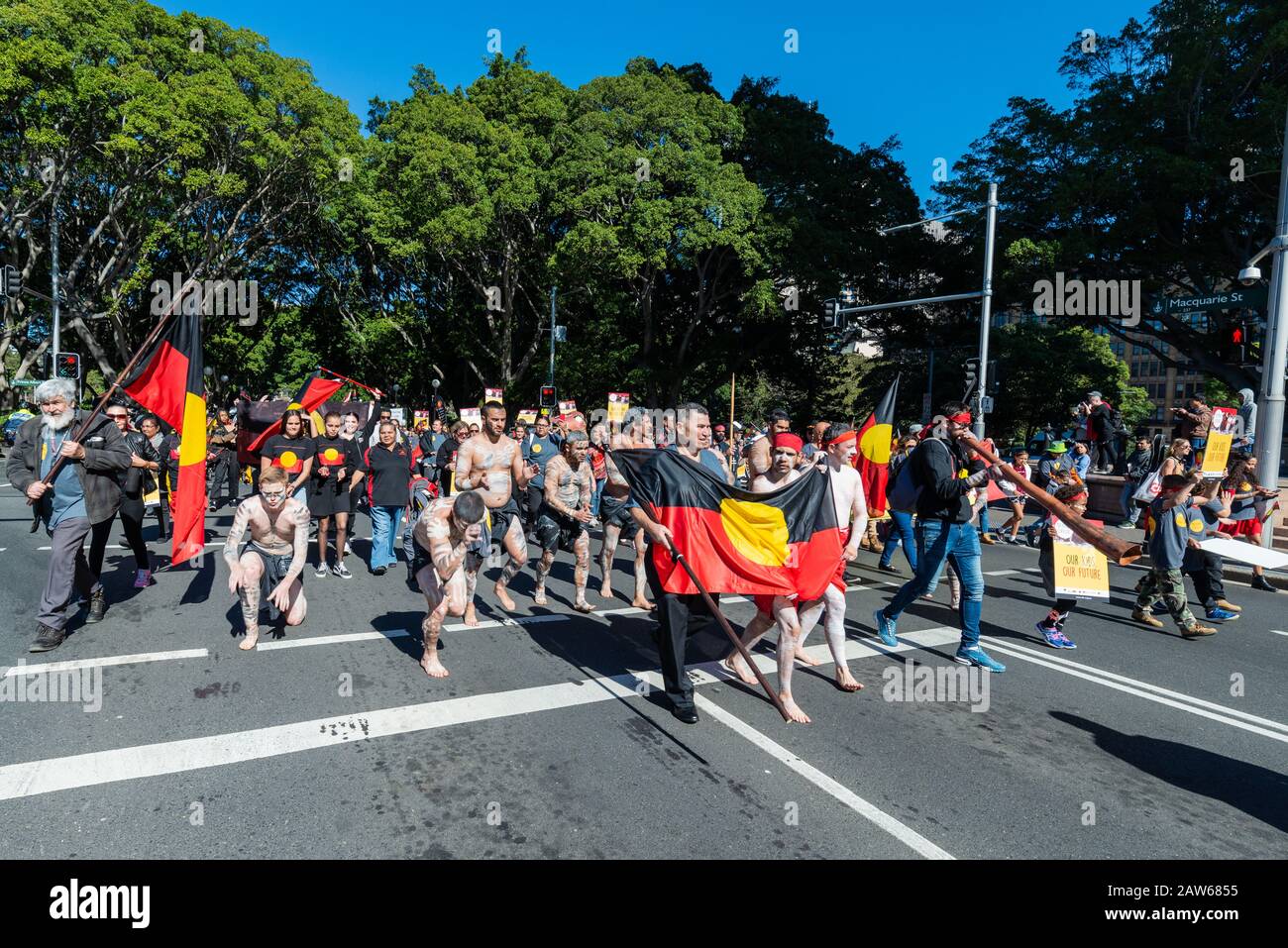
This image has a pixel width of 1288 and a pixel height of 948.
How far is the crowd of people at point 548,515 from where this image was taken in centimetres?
551

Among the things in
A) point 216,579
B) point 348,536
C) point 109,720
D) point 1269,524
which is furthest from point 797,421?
point 109,720

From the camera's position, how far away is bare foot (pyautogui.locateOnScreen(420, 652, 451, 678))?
532cm

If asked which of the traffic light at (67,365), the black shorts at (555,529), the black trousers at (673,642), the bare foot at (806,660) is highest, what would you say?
the traffic light at (67,365)

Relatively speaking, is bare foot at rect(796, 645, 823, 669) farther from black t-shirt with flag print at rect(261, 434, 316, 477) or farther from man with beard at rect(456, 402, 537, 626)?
black t-shirt with flag print at rect(261, 434, 316, 477)

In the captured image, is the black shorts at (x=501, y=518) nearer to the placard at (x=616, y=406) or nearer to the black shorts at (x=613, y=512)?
the black shorts at (x=613, y=512)

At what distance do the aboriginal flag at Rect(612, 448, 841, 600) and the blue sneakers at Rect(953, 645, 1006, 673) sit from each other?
5.33 feet

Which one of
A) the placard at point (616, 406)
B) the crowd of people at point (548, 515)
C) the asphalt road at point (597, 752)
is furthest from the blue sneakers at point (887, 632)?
the placard at point (616, 406)

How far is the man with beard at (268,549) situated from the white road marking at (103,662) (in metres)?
0.38

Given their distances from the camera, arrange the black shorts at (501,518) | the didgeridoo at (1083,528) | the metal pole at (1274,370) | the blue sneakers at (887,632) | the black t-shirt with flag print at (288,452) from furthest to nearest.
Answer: the metal pole at (1274,370) → the black t-shirt with flag print at (288,452) → the black shorts at (501,518) → the blue sneakers at (887,632) → the didgeridoo at (1083,528)

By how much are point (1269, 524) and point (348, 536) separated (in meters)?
14.0

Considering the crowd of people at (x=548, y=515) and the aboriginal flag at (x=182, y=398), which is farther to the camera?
the aboriginal flag at (x=182, y=398)

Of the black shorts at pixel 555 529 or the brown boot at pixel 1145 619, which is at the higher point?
the black shorts at pixel 555 529

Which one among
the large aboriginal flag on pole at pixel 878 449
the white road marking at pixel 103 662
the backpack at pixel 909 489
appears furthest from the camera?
the large aboriginal flag on pole at pixel 878 449

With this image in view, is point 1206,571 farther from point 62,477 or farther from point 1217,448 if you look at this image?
point 62,477
